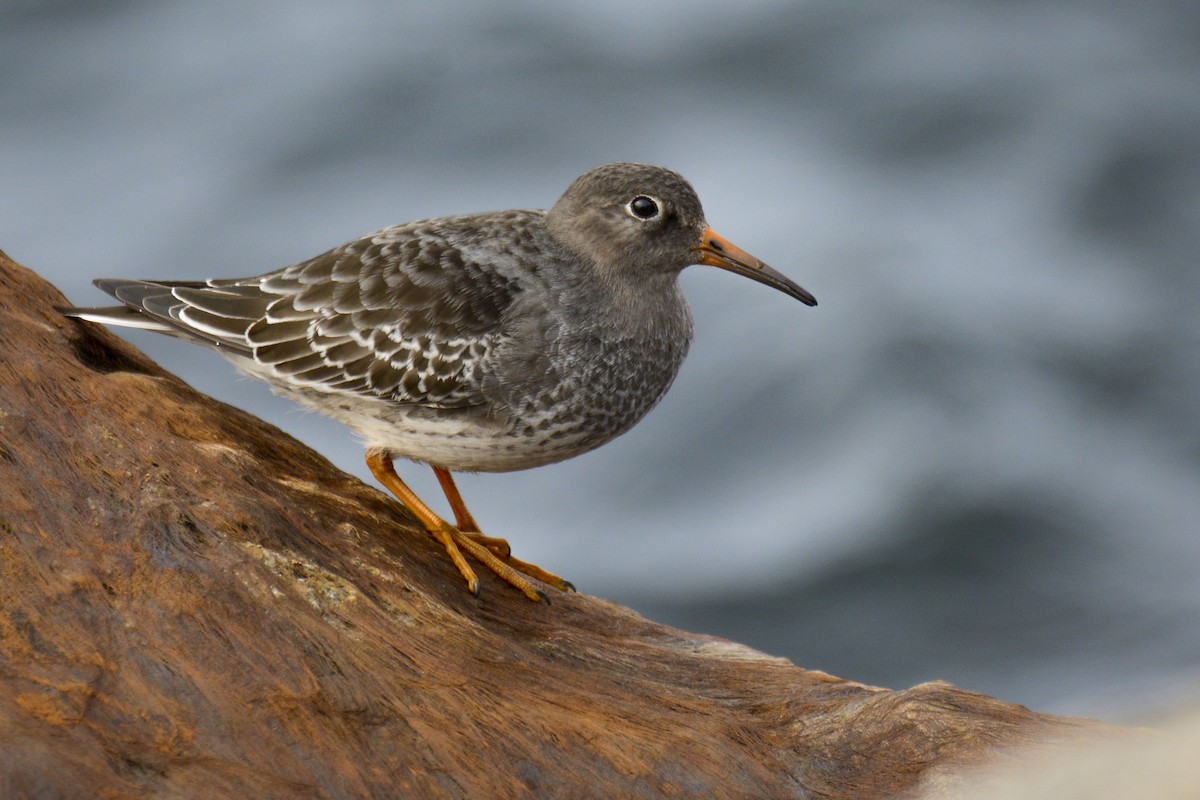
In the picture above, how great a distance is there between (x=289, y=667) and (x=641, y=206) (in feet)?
12.9

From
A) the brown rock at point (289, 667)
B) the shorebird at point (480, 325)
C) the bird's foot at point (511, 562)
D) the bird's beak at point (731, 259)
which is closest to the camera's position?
the brown rock at point (289, 667)

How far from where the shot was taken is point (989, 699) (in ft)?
22.4

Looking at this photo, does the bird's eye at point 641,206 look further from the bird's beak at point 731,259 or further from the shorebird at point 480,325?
the bird's beak at point 731,259

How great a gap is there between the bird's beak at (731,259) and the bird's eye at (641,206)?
401 millimetres

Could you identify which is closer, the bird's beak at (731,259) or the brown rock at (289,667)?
the brown rock at (289,667)

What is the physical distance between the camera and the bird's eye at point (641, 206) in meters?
8.21

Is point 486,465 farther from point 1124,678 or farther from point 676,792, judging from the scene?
point 1124,678

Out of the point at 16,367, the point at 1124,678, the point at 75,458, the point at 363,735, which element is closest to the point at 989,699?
the point at 363,735

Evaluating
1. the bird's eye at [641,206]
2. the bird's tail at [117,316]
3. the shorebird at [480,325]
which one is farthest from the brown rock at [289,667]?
the bird's eye at [641,206]

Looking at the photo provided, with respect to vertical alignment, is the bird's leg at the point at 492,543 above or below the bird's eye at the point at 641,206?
below

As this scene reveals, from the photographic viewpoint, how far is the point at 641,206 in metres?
8.23

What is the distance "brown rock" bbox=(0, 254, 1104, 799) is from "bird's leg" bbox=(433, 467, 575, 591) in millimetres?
711

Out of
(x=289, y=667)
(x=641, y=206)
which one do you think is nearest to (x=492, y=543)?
(x=641, y=206)

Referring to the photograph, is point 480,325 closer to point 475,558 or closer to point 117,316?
point 475,558
